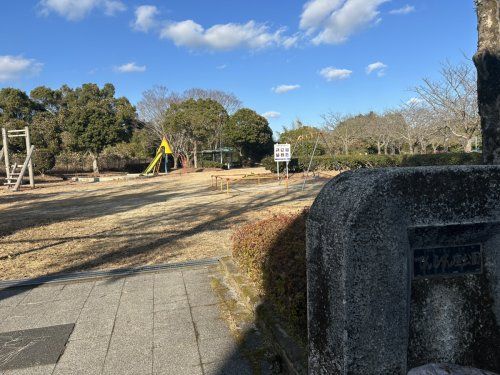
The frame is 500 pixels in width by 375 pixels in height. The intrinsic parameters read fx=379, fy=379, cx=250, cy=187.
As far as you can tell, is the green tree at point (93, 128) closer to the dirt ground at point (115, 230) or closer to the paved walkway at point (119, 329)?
the dirt ground at point (115, 230)

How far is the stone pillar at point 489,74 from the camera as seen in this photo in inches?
133

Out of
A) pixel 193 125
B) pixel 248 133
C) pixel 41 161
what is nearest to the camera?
pixel 41 161

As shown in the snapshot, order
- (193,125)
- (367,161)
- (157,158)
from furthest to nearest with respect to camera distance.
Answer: (193,125) < (157,158) < (367,161)

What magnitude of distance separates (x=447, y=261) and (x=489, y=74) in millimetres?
2629

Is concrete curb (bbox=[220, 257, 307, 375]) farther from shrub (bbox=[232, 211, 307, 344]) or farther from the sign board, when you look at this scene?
the sign board

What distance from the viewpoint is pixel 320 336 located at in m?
1.71

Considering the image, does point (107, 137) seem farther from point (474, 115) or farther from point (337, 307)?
point (337, 307)

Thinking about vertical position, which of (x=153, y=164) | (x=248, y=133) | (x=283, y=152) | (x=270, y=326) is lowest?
(x=270, y=326)

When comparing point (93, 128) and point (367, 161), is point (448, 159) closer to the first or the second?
point (367, 161)

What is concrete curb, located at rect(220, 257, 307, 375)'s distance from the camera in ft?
7.41

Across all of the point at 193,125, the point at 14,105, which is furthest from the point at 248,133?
the point at 14,105

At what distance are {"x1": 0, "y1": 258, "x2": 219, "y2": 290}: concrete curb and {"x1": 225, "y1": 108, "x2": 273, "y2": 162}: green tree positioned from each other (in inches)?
1303

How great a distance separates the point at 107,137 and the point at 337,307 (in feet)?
101

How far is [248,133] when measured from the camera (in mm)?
38156
